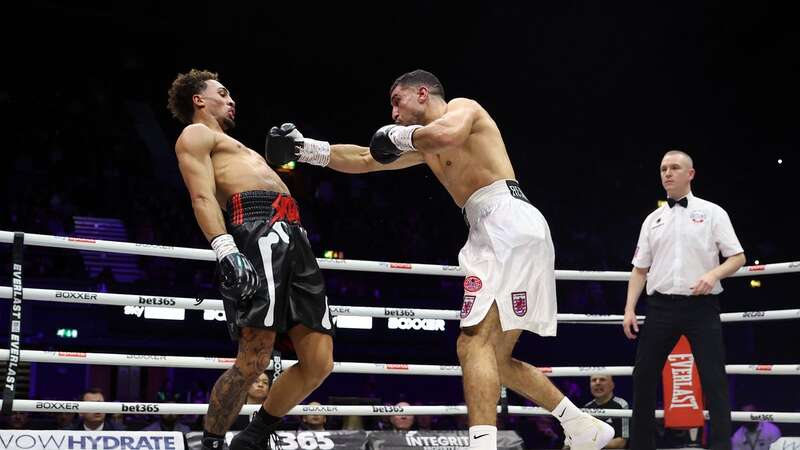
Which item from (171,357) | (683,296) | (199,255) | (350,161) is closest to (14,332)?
(171,357)

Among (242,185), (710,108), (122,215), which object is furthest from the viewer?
(710,108)

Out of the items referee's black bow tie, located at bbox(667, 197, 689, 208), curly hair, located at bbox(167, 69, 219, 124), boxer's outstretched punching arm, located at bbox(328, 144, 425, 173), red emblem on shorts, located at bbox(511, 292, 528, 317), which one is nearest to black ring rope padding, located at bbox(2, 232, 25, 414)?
curly hair, located at bbox(167, 69, 219, 124)

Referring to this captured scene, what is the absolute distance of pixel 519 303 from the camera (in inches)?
120

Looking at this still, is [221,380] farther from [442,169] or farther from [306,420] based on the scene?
[306,420]

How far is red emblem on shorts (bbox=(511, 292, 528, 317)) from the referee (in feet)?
4.57

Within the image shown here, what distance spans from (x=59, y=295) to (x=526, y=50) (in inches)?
399

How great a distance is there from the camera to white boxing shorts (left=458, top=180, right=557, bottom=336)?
3.04 meters

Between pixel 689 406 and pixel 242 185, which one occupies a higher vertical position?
pixel 242 185

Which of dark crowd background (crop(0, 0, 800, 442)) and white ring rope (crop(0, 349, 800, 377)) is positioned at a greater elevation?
dark crowd background (crop(0, 0, 800, 442))

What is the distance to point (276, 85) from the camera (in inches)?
600

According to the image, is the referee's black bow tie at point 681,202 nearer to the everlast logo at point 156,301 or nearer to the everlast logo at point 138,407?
the everlast logo at point 156,301

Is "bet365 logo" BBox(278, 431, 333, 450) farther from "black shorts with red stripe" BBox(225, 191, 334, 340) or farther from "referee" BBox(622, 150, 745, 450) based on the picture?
"referee" BBox(622, 150, 745, 450)

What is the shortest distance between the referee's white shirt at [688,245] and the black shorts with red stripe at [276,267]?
190 cm

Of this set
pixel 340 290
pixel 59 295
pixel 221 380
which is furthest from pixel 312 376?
pixel 340 290
